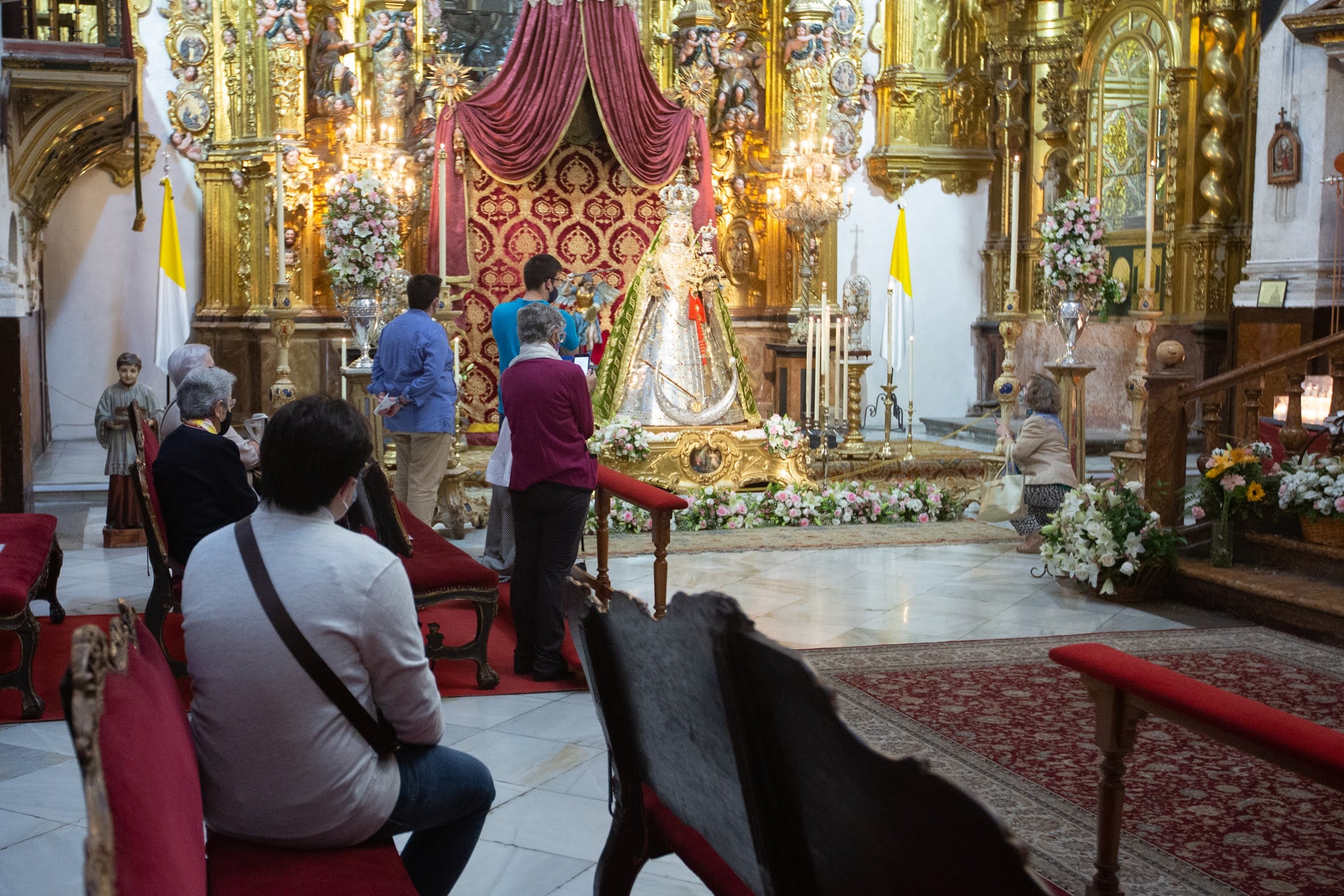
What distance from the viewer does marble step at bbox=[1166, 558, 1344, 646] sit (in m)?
6.09

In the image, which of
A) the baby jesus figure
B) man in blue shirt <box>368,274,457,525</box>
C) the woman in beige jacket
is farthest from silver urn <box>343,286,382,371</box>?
the woman in beige jacket

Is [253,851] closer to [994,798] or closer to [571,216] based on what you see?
[994,798]

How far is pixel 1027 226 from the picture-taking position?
14.2m

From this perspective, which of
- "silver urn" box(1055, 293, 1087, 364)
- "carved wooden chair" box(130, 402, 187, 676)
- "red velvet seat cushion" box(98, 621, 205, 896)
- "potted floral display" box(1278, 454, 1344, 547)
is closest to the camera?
"red velvet seat cushion" box(98, 621, 205, 896)

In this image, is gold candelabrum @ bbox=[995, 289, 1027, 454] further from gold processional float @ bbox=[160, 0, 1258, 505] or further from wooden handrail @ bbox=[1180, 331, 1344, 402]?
wooden handrail @ bbox=[1180, 331, 1344, 402]

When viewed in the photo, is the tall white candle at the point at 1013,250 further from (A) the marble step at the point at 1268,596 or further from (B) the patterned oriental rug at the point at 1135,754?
(B) the patterned oriental rug at the point at 1135,754

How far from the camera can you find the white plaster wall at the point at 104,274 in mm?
12102

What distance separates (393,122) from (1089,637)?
26.5 ft

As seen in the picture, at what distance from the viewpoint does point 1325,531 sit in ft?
21.7

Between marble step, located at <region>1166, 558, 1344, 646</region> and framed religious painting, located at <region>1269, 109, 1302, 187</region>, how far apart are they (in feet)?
16.1

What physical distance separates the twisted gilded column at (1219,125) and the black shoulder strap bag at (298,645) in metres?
11.6

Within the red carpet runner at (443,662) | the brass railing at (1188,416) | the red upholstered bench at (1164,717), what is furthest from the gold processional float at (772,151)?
the red upholstered bench at (1164,717)

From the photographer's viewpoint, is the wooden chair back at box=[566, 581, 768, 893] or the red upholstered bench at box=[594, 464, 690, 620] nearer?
the wooden chair back at box=[566, 581, 768, 893]

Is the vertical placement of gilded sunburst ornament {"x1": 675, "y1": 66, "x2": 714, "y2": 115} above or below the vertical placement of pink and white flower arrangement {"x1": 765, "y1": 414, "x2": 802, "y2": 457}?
above
